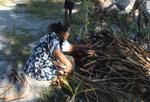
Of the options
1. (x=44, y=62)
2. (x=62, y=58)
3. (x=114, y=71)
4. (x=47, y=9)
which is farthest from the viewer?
(x=47, y=9)

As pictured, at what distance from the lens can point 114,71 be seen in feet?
20.1

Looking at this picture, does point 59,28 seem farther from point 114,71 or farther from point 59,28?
point 114,71

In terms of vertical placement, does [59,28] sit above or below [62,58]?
above

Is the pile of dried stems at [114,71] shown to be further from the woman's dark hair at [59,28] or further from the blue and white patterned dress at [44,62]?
the woman's dark hair at [59,28]

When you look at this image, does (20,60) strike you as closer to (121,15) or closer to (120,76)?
(120,76)

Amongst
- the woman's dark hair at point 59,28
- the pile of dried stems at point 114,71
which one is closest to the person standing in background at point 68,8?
the pile of dried stems at point 114,71

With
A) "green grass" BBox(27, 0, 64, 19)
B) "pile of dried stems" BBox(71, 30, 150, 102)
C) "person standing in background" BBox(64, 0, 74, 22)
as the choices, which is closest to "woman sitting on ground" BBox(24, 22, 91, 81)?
"pile of dried stems" BBox(71, 30, 150, 102)

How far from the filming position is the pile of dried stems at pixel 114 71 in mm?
5699

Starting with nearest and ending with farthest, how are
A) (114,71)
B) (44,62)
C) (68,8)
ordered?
(44,62), (114,71), (68,8)

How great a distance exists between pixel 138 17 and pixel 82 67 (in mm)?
2408

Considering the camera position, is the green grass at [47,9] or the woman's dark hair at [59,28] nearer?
the woman's dark hair at [59,28]

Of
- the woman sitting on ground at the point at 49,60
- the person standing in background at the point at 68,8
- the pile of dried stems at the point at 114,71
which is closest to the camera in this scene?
the pile of dried stems at the point at 114,71

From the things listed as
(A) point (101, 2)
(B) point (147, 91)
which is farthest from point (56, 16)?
(B) point (147, 91)

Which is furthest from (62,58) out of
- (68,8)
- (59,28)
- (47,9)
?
(47,9)
